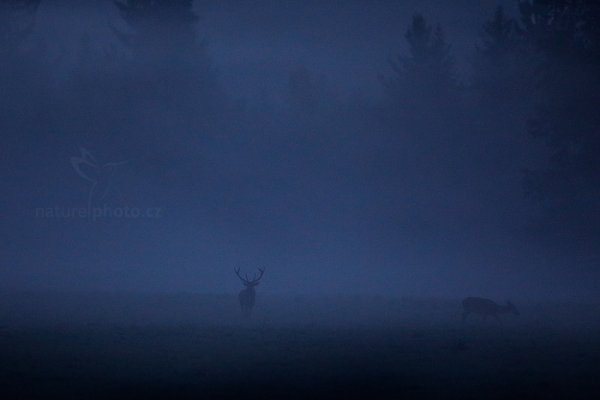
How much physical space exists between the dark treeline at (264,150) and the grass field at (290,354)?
2560 centimetres

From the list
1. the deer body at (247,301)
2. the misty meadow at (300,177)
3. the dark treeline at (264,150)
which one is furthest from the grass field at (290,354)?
the dark treeline at (264,150)

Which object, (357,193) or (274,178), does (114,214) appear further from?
(357,193)

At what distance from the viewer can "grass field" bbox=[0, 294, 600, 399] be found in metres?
11.7

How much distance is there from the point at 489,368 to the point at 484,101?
41.6 meters

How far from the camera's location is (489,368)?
44.7 ft

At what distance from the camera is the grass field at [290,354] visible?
11.7 m

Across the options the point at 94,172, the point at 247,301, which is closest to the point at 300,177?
the point at 94,172

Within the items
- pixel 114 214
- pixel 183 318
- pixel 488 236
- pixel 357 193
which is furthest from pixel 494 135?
pixel 183 318

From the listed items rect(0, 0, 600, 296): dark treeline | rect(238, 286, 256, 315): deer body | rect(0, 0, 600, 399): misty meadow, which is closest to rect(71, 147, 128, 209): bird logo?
rect(0, 0, 600, 399): misty meadow

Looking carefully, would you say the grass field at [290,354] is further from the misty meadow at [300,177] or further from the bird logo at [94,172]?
the bird logo at [94,172]

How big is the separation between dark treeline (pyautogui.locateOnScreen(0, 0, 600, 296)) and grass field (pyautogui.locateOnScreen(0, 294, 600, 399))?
25.6 meters

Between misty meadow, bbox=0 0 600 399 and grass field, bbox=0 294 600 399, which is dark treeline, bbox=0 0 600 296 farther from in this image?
grass field, bbox=0 294 600 399

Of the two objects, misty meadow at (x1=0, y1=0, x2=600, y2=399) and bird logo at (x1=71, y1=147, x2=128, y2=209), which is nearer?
misty meadow at (x1=0, y1=0, x2=600, y2=399)

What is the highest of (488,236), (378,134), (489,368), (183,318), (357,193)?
(378,134)
